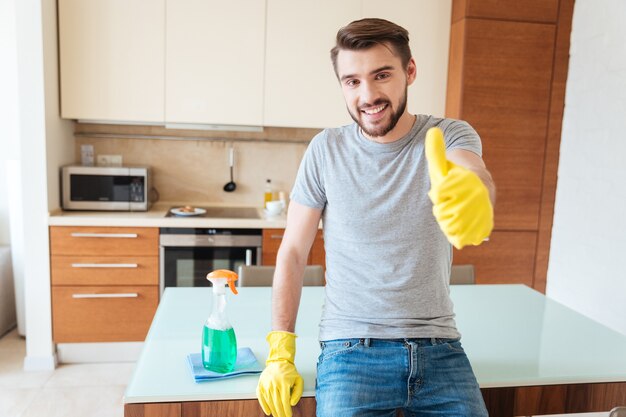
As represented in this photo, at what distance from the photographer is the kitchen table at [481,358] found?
4.16ft

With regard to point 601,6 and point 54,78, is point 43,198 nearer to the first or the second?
point 54,78

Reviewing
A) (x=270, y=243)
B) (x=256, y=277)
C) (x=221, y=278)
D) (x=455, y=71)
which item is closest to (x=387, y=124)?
(x=221, y=278)

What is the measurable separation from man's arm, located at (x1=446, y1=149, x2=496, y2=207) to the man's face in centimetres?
19

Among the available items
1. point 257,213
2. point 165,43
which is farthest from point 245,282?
point 165,43

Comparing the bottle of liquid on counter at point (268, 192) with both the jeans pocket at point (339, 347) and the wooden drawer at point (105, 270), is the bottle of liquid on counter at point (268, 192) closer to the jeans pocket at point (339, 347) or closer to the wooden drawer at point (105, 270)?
the wooden drawer at point (105, 270)

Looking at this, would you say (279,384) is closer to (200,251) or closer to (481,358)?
(481,358)

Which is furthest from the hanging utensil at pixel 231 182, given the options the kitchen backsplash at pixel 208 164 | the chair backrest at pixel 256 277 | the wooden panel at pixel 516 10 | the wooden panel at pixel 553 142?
the wooden panel at pixel 553 142

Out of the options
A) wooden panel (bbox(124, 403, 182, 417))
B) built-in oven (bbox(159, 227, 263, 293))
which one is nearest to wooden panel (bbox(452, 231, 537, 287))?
built-in oven (bbox(159, 227, 263, 293))

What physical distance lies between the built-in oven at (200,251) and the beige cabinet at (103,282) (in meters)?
0.07

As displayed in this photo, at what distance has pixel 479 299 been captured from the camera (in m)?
2.10

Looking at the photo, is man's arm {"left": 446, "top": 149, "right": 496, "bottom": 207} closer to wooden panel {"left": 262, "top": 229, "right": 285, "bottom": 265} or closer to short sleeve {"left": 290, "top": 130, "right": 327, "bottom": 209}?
short sleeve {"left": 290, "top": 130, "right": 327, "bottom": 209}

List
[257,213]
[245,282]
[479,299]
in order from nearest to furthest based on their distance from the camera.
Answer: [479,299] < [245,282] < [257,213]

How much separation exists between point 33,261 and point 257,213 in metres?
1.32

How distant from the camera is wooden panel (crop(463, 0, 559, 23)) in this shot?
3.23 m
